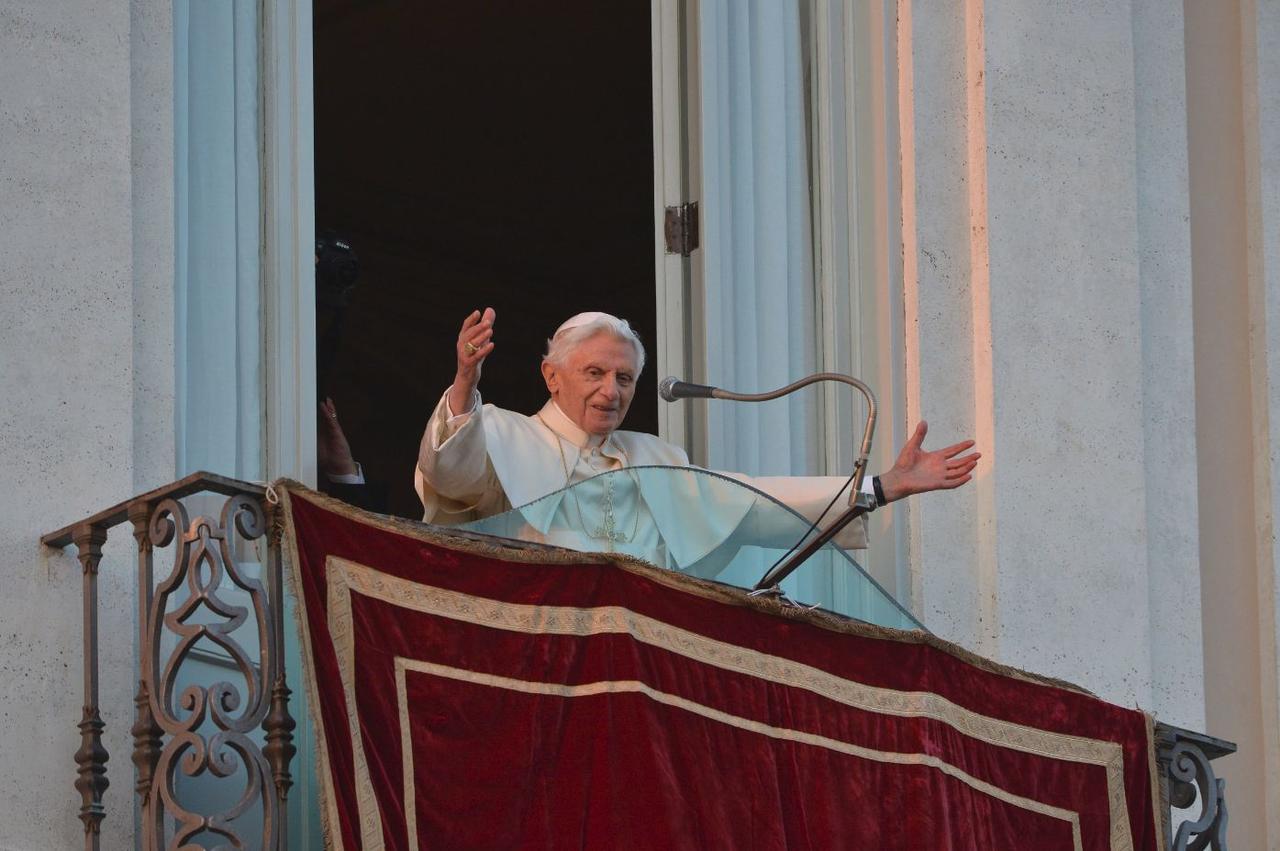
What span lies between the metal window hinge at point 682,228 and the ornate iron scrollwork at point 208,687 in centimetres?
231

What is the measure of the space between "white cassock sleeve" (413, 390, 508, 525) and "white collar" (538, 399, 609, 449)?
0.31m

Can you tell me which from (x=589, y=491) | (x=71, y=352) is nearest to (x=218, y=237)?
(x=71, y=352)

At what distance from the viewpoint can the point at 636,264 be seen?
1261cm

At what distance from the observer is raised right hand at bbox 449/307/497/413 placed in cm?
654

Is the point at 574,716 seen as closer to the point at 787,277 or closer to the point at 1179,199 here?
the point at 787,277

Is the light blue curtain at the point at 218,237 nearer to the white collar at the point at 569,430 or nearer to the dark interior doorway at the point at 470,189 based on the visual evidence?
the white collar at the point at 569,430

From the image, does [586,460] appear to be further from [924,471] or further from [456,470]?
[924,471]

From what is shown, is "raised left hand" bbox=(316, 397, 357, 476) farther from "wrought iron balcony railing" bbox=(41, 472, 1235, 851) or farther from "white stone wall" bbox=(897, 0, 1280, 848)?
"white stone wall" bbox=(897, 0, 1280, 848)

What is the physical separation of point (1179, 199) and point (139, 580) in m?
3.91

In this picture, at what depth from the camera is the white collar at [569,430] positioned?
24.2ft

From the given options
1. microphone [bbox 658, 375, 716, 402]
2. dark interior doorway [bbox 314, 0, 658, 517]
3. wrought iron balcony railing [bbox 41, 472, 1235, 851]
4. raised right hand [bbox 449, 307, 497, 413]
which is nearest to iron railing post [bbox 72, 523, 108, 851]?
wrought iron balcony railing [bbox 41, 472, 1235, 851]

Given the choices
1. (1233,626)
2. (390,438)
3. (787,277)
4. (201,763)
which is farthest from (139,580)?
(390,438)

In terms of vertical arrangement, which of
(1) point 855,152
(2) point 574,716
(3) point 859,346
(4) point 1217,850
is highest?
(1) point 855,152

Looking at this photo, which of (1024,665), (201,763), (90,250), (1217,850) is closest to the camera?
(201,763)
